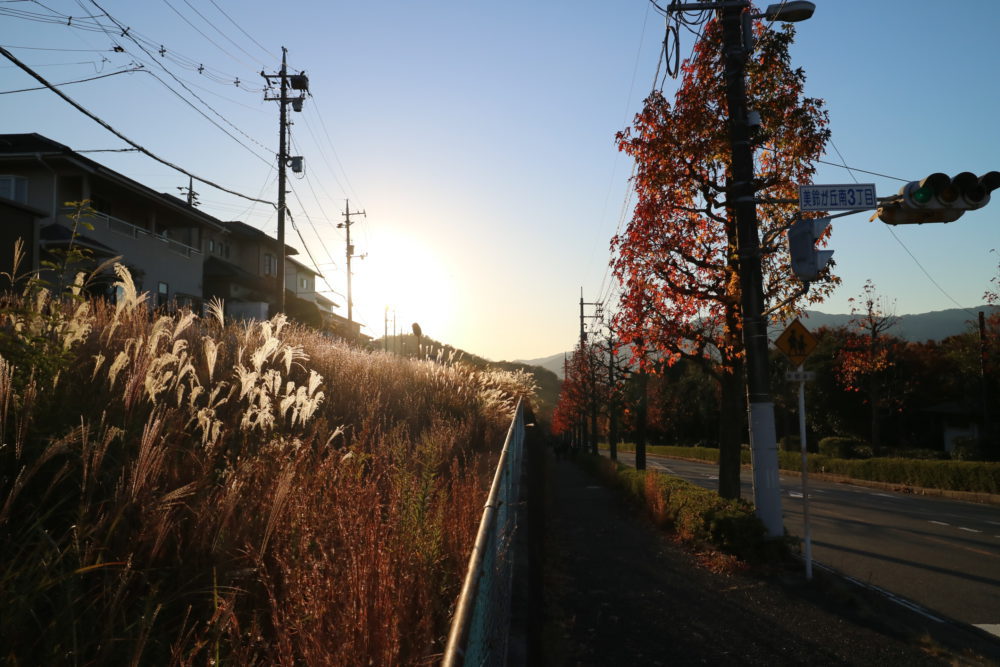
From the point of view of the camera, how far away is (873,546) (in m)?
14.4

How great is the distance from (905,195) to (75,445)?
10.7 m

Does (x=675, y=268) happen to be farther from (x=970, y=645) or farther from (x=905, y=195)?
(x=970, y=645)

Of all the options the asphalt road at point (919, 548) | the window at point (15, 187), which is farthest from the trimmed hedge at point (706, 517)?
the window at point (15, 187)

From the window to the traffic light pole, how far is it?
25.2 meters

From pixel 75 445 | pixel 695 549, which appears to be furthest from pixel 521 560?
pixel 695 549

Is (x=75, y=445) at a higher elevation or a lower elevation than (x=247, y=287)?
lower

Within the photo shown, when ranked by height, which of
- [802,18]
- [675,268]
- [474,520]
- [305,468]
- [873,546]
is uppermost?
[802,18]

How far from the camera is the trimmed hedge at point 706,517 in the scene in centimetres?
1037

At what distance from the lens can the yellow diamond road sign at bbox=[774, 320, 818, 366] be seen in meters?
10.6

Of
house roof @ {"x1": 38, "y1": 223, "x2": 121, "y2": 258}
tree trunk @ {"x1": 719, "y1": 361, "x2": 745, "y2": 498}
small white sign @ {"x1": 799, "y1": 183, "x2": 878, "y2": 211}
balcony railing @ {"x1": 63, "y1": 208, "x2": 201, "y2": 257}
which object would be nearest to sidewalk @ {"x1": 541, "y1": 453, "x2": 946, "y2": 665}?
tree trunk @ {"x1": 719, "y1": 361, "x2": 745, "y2": 498}

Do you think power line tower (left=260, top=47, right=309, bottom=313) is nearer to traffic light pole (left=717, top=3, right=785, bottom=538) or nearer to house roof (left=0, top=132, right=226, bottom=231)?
house roof (left=0, top=132, right=226, bottom=231)

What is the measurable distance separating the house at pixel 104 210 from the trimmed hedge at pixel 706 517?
17882 millimetres

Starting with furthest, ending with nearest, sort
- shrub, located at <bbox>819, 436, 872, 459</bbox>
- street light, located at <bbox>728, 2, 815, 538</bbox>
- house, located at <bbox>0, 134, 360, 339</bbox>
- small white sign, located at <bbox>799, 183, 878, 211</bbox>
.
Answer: shrub, located at <bbox>819, 436, 872, 459</bbox>
house, located at <bbox>0, 134, 360, 339</bbox>
street light, located at <bbox>728, 2, 815, 538</bbox>
small white sign, located at <bbox>799, 183, 878, 211</bbox>

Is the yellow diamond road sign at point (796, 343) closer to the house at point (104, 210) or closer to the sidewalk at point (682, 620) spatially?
the sidewalk at point (682, 620)
